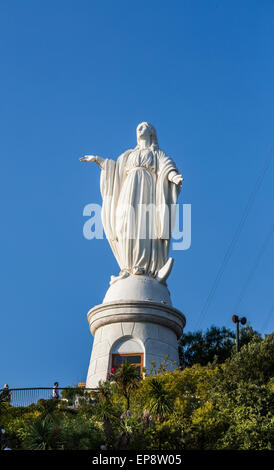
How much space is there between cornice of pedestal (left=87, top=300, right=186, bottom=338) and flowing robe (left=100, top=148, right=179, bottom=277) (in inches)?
79.2

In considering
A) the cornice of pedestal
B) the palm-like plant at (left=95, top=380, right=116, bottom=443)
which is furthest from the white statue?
the palm-like plant at (left=95, top=380, right=116, bottom=443)

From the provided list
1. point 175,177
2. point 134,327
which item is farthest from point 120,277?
point 175,177

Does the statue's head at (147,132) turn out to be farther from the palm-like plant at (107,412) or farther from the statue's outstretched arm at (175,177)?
the palm-like plant at (107,412)

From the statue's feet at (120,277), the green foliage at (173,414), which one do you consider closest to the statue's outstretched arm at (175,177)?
the statue's feet at (120,277)

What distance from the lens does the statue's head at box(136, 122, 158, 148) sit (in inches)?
1216

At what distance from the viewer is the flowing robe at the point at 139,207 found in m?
28.5

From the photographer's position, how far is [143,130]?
30.9 meters

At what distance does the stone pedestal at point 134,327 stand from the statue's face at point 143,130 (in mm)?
7128

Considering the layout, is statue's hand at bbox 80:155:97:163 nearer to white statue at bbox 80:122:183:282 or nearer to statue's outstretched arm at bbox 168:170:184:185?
white statue at bbox 80:122:183:282

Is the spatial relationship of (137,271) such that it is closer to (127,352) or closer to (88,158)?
(127,352)

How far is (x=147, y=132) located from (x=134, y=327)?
9123 millimetres

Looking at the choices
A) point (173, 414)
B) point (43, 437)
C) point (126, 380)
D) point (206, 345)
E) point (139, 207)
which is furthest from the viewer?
point (206, 345)
